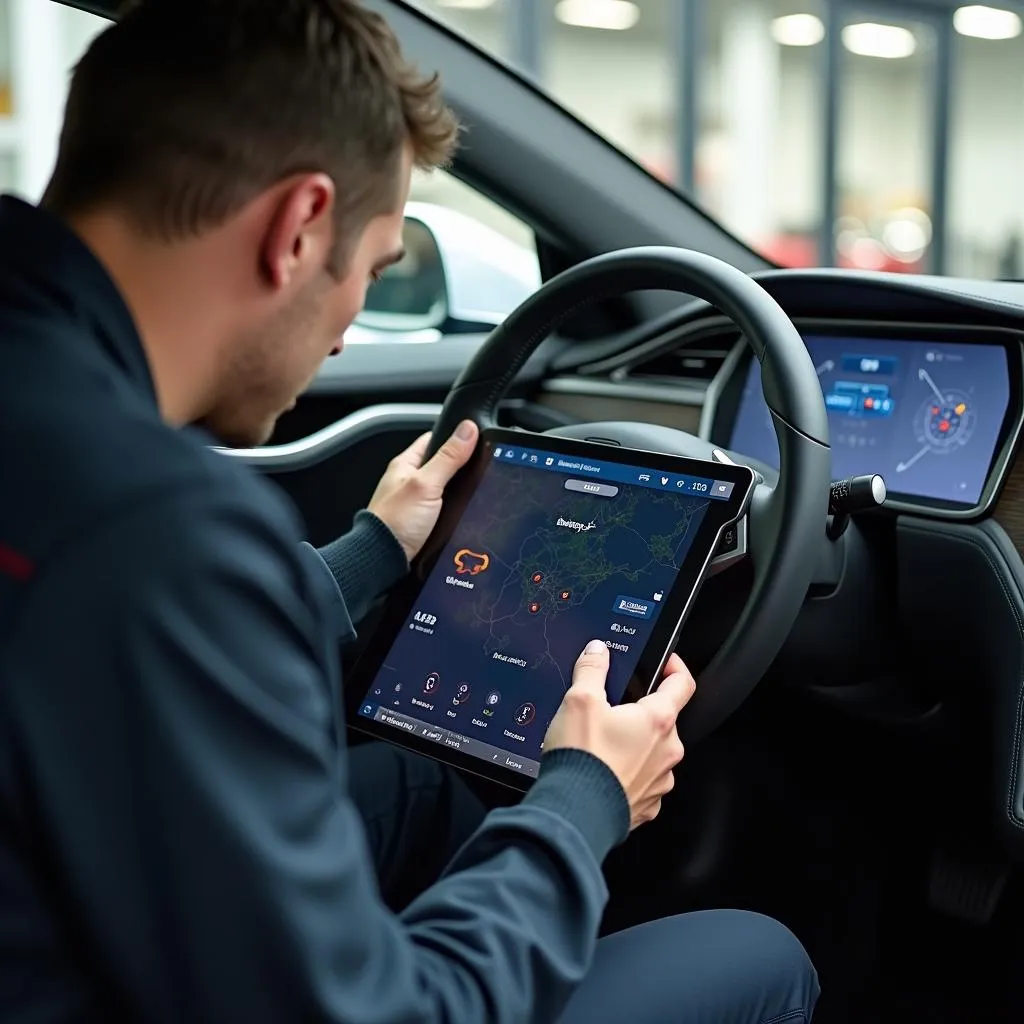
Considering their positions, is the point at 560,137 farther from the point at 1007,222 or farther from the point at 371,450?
the point at 1007,222

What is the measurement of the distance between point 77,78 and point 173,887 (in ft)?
1.70

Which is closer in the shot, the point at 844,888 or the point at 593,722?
the point at 593,722

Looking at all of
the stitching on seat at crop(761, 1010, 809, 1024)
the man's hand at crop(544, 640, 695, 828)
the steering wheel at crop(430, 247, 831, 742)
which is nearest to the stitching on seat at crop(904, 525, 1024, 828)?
the steering wheel at crop(430, 247, 831, 742)

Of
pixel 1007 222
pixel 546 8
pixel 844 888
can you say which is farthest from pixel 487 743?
pixel 1007 222

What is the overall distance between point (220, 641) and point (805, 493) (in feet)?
1.96

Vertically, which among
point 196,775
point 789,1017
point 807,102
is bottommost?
point 789,1017

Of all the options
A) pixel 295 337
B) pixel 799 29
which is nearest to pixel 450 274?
pixel 295 337

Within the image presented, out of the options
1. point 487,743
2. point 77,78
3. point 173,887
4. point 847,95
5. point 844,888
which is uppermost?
point 847,95

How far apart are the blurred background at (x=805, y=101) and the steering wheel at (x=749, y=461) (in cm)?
410

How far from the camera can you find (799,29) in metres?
7.02

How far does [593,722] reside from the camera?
2.95 feet

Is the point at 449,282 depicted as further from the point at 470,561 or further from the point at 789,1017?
the point at 789,1017

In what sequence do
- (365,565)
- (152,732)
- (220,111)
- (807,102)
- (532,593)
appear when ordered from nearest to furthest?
1. (152,732)
2. (220,111)
3. (532,593)
4. (365,565)
5. (807,102)

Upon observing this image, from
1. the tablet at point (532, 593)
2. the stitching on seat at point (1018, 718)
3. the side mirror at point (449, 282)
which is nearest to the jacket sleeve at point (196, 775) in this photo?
the tablet at point (532, 593)
